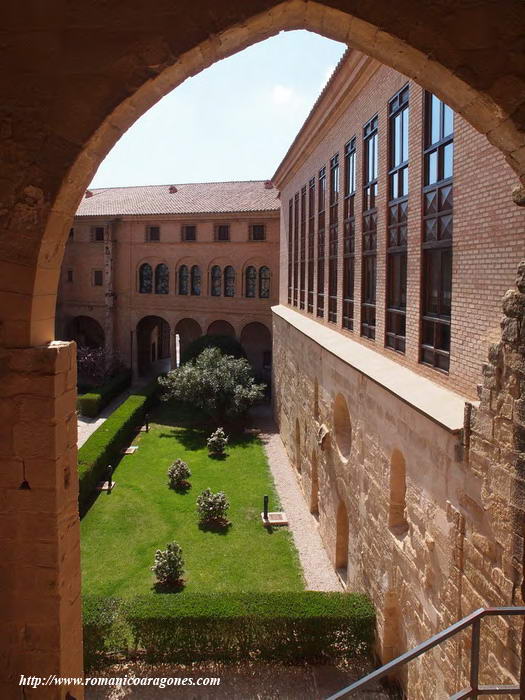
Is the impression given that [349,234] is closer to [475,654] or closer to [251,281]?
[475,654]

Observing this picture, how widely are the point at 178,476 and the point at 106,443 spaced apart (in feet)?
10.7

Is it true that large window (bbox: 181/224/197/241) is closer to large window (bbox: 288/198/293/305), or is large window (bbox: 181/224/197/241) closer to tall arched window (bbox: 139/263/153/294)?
tall arched window (bbox: 139/263/153/294)

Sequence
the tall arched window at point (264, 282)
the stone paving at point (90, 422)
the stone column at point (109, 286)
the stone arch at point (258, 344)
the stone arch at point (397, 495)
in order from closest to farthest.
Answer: the stone arch at point (397, 495) → the stone paving at point (90, 422) → the tall arched window at point (264, 282) → the stone column at point (109, 286) → the stone arch at point (258, 344)

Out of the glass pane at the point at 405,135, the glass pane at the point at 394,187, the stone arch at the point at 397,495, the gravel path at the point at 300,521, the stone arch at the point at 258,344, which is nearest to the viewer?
the stone arch at the point at 397,495

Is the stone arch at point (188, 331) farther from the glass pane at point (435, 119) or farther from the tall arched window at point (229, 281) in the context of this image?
the glass pane at point (435, 119)

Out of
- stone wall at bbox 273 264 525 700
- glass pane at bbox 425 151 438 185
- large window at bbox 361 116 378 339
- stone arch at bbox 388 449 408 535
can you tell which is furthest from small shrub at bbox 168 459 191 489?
glass pane at bbox 425 151 438 185

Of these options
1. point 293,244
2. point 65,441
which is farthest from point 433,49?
point 293,244

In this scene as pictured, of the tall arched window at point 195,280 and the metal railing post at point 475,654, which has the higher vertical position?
the tall arched window at point 195,280

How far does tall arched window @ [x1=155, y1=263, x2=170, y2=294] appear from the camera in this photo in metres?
33.8

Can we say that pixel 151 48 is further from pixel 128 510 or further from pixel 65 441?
pixel 128 510

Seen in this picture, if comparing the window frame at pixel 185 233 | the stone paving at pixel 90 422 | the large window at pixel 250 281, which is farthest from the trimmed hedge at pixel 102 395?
the large window at pixel 250 281

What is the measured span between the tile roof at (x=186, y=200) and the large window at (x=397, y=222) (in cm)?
2026

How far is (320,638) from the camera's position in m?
10.4

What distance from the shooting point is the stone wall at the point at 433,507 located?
205 inches
